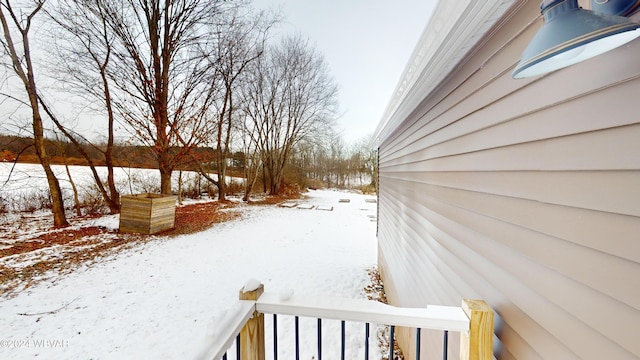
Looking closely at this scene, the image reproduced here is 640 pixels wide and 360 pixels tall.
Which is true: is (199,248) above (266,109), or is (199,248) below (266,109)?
below

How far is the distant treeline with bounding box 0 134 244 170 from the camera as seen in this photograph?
5.85 meters

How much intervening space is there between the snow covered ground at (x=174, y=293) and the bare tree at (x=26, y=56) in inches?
83.4

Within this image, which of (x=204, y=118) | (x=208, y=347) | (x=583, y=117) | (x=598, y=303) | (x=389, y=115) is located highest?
(x=204, y=118)

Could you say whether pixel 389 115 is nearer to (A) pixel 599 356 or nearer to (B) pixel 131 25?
(A) pixel 599 356

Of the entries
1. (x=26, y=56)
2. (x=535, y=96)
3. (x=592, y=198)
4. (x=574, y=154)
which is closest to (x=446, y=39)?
(x=535, y=96)

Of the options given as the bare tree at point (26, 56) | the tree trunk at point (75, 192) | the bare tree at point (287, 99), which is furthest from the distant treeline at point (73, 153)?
the bare tree at point (287, 99)

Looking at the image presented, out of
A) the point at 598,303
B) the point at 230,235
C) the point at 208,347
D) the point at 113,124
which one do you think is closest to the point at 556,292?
the point at 598,303

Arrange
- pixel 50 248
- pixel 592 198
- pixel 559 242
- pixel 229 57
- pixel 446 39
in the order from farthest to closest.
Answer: pixel 229 57 → pixel 50 248 → pixel 446 39 → pixel 559 242 → pixel 592 198

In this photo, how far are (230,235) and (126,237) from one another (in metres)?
2.48

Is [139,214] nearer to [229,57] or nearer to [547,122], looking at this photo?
[547,122]

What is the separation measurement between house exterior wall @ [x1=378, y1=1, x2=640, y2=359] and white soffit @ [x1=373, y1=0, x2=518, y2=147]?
7 cm

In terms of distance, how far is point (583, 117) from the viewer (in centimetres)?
68

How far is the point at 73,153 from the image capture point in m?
7.14

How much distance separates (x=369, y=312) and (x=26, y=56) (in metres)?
9.59
